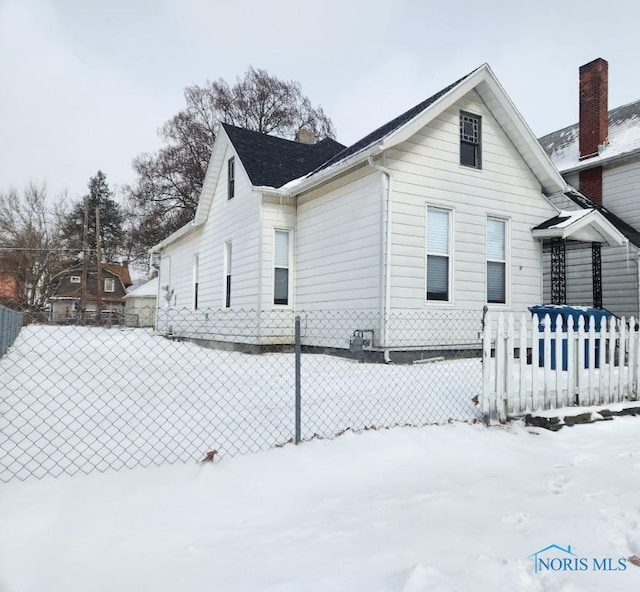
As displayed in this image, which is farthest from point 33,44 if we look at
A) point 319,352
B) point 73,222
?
point 73,222

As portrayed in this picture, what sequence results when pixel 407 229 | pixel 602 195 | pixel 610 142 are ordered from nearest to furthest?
1. pixel 407 229
2. pixel 602 195
3. pixel 610 142

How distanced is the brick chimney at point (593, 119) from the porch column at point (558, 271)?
4.53 metres

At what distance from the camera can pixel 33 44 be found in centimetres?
983

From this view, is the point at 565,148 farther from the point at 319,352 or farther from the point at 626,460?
the point at 626,460

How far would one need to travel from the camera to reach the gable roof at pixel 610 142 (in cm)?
1311

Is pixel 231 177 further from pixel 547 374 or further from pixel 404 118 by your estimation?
pixel 547 374

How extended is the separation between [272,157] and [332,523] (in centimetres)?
1184

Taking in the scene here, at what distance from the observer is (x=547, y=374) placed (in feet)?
16.8

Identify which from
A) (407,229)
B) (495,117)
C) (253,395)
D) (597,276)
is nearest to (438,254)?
(407,229)

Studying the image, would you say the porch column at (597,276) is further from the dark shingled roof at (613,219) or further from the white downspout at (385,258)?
the white downspout at (385,258)

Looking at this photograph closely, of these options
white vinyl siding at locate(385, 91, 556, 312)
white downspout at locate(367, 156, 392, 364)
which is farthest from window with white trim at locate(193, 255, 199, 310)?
white vinyl siding at locate(385, 91, 556, 312)

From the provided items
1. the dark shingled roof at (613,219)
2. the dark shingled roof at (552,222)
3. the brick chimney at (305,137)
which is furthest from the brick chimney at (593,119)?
the brick chimney at (305,137)

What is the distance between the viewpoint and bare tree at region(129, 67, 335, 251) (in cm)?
2886

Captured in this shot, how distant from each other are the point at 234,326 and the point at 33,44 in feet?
25.0
